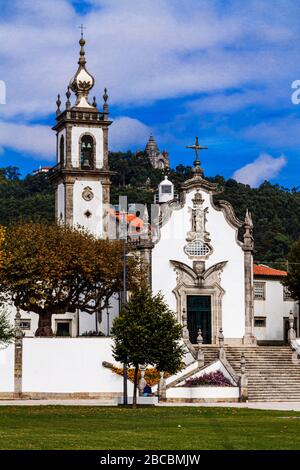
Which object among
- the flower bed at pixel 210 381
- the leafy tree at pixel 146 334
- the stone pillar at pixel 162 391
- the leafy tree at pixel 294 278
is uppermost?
the leafy tree at pixel 294 278

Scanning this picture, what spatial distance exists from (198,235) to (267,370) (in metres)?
9.88

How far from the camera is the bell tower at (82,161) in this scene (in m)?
62.6

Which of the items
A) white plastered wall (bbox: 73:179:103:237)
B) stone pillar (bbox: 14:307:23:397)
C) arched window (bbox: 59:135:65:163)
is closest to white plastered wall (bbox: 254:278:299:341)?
white plastered wall (bbox: 73:179:103:237)

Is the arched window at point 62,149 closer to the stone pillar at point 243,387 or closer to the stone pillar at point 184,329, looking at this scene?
the stone pillar at point 184,329

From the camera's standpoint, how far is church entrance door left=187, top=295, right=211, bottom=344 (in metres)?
58.1

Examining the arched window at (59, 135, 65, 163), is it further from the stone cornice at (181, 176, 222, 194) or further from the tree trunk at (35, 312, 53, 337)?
the tree trunk at (35, 312, 53, 337)

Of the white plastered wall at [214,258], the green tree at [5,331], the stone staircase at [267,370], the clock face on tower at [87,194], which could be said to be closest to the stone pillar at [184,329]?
the white plastered wall at [214,258]

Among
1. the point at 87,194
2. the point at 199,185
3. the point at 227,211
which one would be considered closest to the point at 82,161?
the point at 87,194

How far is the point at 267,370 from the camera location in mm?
52562

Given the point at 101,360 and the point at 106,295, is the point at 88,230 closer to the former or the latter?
the point at 106,295

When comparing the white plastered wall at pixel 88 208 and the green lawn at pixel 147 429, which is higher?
the white plastered wall at pixel 88 208

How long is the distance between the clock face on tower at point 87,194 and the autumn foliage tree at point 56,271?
7156 millimetres

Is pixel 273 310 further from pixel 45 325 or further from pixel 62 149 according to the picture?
pixel 62 149
